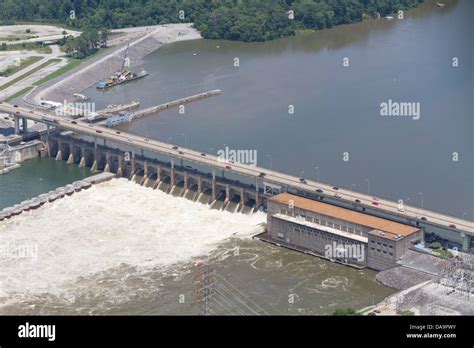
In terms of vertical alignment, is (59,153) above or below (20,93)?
below

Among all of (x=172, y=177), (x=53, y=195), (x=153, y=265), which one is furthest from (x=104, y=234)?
(x=172, y=177)

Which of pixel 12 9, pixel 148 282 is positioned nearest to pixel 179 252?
pixel 148 282

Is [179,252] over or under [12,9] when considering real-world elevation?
under

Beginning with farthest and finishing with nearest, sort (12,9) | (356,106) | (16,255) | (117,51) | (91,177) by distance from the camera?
(12,9)
(117,51)
(356,106)
(91,177)
(16,255)

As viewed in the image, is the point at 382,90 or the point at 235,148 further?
the point at 382,90

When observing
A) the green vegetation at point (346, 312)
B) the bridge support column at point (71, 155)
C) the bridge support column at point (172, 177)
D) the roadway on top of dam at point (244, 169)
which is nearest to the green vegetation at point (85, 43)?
the roadway on top of dam at point (244, 169)

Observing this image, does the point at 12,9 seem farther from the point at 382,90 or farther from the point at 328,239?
the point at 328,239

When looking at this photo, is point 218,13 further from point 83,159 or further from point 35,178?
point 35,178

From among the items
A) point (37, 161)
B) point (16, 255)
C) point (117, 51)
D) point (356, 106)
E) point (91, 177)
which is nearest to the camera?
point (16, 255)
